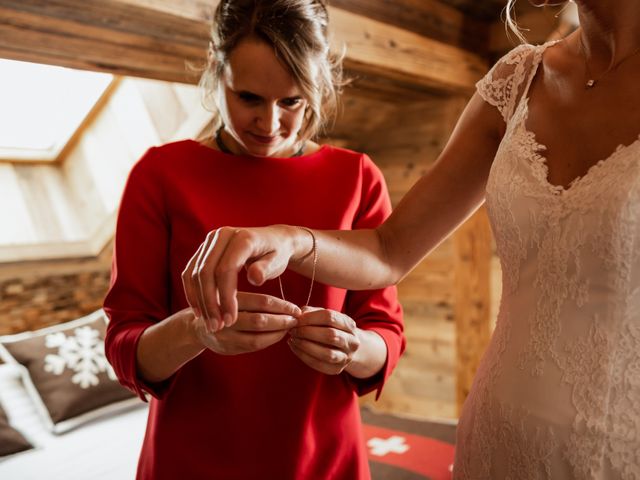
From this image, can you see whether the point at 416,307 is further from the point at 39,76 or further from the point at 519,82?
the point at 519,82

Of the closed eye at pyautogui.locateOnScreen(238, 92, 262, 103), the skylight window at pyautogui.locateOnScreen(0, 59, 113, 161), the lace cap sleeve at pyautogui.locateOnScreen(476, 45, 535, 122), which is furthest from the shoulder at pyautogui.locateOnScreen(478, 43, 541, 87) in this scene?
the skylight window at pyautogui.locateOnScreen(0, 59, 113, 161)

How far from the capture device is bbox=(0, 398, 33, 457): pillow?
95.9 inches

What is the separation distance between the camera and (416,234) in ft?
3.62

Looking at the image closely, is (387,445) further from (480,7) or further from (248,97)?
(480,7)

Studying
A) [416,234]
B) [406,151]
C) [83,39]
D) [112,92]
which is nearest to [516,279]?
[416,234]

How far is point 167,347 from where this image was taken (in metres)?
1.02

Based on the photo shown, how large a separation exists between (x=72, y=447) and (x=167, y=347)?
1.82 meters

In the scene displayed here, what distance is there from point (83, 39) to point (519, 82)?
1.79m

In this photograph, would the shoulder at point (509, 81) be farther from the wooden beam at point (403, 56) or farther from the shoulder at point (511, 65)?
the wooden beam at point (403, 56)

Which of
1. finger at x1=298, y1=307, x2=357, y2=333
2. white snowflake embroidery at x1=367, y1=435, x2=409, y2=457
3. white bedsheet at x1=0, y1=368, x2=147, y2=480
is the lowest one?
white bedsheet at x1=0, y1=368, x2=147, y2=480

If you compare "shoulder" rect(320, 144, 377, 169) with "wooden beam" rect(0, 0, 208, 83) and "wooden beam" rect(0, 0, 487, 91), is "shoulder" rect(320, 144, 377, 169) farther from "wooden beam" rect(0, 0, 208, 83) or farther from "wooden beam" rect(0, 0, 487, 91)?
"wooden beam" rect(0, 0, 208, 83)

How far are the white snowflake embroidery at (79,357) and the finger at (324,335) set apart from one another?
6.74 ft

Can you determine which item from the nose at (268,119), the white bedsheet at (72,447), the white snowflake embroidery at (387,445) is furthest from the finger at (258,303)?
the white snowflake embroidery at (387,445)

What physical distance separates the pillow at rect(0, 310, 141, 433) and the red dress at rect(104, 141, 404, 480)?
1.70 metres
